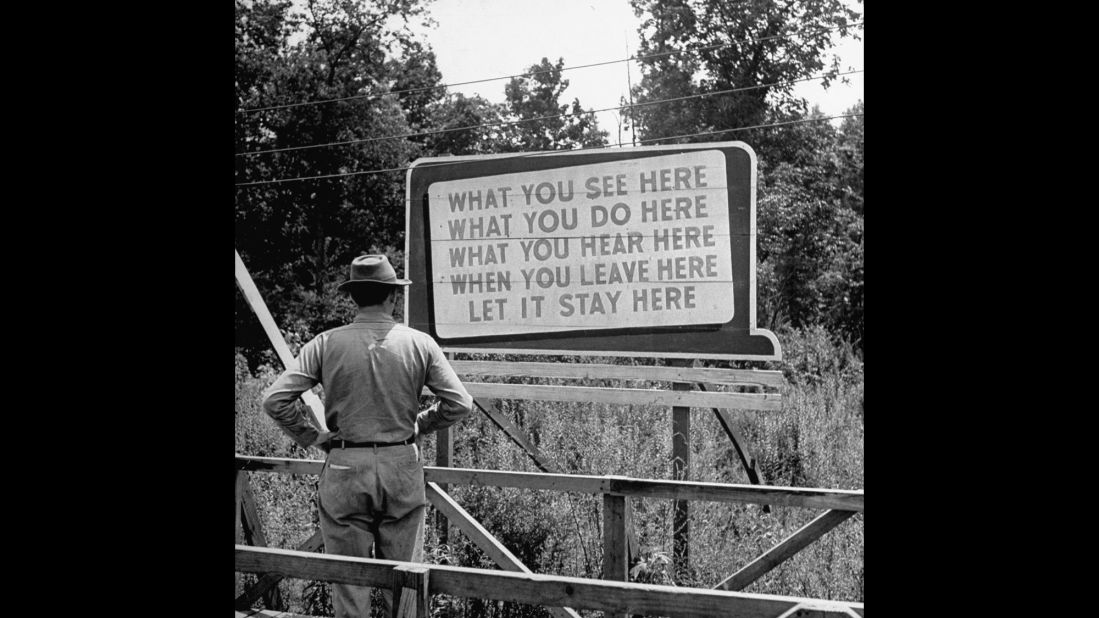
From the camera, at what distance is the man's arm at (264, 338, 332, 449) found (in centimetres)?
418

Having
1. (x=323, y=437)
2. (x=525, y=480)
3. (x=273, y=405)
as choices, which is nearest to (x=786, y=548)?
(x=525, y=480)

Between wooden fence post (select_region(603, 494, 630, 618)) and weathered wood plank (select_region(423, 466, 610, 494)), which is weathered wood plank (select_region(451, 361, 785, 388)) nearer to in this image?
weathered wood plank (select_region(423, 466, 610, 494))

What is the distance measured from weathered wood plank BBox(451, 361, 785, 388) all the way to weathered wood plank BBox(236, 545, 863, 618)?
3.47m

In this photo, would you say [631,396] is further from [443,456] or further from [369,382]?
[369,382]

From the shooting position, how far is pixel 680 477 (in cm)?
629

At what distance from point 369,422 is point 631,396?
2.79m

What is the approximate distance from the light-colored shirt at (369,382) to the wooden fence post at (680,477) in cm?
208

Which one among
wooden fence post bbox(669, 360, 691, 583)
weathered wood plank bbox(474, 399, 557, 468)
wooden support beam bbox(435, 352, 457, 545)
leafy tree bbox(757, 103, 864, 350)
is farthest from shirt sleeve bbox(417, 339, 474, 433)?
leafy tree bbox(757, 103, 864, 350)

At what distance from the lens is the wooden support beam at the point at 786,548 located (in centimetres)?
402
